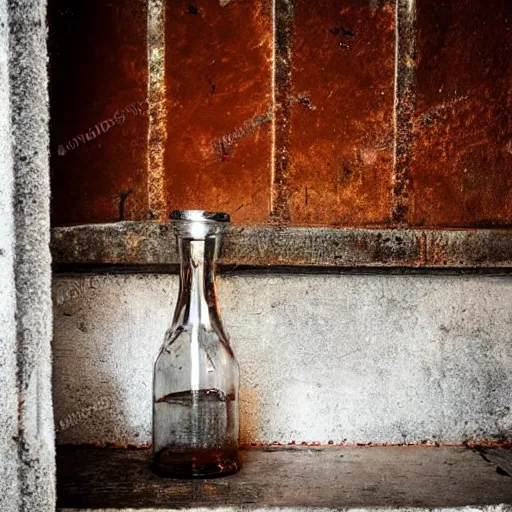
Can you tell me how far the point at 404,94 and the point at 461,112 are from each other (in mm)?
96

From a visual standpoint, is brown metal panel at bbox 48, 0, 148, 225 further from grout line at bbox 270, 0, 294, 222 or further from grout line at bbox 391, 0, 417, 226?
grout line at bbox 391, 0, 417, 226

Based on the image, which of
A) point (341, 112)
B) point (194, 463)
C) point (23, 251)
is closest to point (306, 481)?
point (194, 463)

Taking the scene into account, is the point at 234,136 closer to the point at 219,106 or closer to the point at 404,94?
the point at 219,106

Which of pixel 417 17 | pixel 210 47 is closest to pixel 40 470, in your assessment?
pixel 210 47

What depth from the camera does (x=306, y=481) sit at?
2.73ft

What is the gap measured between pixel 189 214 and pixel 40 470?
0.34 meters

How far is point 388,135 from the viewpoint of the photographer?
1.03 metres

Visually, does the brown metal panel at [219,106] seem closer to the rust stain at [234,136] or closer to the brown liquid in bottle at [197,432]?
the rust stain at [234,136]

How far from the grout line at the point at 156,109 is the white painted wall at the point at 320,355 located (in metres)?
0.14

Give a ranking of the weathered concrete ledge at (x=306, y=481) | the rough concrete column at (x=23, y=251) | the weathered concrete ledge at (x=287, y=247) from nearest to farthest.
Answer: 1. the rough concrete column at (x=23, y=251)
2. the weathered concrete ledge at (x=306, y=481)
3. the weathered concrete ledge at (x=287, y=247)

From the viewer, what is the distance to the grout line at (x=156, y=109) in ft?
3.31

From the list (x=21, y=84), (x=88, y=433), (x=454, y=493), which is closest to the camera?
(x=21, y=84)

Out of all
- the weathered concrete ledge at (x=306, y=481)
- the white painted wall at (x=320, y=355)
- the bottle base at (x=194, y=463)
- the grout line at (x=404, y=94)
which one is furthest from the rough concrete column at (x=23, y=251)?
the grout line at (x=404, y=94)

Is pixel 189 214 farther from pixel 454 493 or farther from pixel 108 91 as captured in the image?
pixel 454 493
